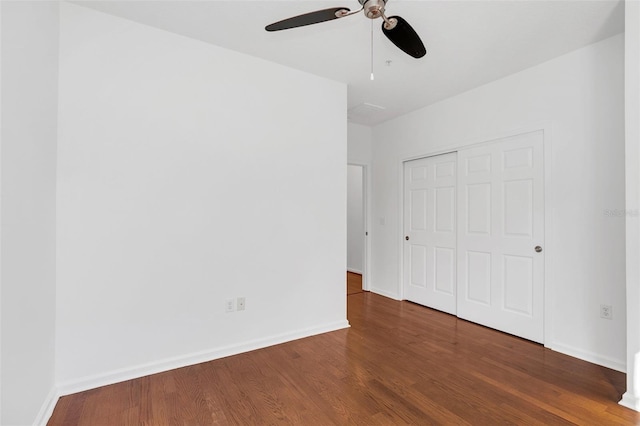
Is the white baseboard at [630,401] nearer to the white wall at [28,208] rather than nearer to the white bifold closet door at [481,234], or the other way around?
the white bifold closet door at [481,234]

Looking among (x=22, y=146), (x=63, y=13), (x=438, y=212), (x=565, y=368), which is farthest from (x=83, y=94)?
(x=565, y=368)

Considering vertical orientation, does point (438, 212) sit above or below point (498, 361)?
above

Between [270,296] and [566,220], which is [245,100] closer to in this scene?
[270,296]

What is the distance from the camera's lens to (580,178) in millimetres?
2609

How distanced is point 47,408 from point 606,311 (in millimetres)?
3926

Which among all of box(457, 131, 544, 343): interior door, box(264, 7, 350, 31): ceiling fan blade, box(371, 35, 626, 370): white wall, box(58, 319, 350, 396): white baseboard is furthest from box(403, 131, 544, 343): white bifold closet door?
box(264, 7, 350, 31): ceiling fan blade

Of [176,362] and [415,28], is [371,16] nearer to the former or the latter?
[415,28]

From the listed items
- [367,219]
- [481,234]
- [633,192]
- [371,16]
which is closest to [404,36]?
[371,16]

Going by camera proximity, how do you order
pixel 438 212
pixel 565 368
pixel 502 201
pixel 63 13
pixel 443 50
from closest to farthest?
pixel 63 13, pixel 565 368, pixel 443 50, pixel 502 201, pixel 438 212

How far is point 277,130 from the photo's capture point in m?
2.91

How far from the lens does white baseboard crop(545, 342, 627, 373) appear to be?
2.36 metres

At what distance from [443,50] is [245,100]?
1749 mm

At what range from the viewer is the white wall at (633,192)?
1.92 metres

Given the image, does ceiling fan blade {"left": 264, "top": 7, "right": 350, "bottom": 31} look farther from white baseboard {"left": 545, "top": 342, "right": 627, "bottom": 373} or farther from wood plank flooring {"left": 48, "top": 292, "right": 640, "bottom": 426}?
white baseboard {"left": 545, "top": 342, "right": 627, "bottom": 373}
